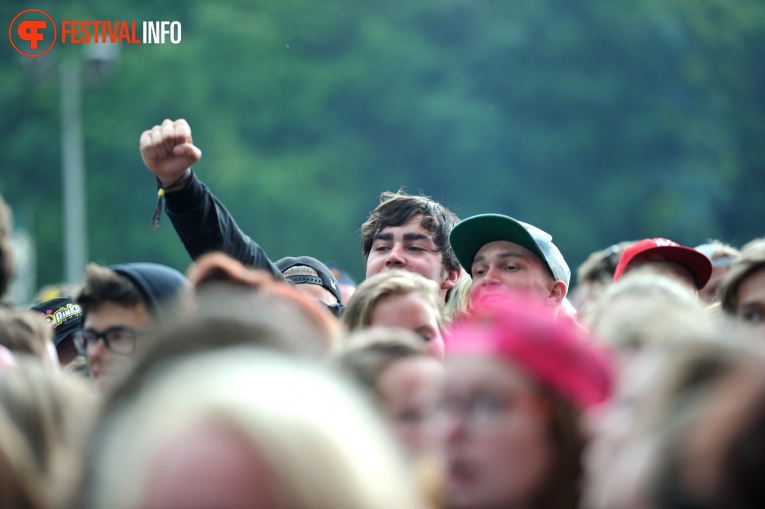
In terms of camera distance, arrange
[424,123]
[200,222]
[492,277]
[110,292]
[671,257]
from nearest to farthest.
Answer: [110,292]
[200,222]
[492,277]
[671,257]
[424,123]

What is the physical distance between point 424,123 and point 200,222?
93.7ft

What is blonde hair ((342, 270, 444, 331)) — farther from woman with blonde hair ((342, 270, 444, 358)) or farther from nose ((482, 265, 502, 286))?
nose ((482, 265, 502, 286))

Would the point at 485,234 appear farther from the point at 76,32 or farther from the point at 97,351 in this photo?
the point at 76,32

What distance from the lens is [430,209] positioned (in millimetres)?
5852

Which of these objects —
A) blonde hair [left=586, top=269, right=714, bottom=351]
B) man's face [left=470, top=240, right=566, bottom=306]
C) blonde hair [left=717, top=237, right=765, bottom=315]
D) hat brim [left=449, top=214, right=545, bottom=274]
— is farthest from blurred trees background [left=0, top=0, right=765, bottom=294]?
blonde hair [left=586, top=269, right=714, bottom=351]

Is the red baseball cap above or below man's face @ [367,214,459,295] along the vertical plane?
below

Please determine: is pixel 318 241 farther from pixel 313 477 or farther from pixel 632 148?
pixel 313 477

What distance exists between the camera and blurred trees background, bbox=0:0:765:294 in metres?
31.3

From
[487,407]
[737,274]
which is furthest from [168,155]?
[487,407]

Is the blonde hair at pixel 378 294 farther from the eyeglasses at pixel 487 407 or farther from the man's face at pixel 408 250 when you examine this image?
the eyeglasses at pixel 487 407

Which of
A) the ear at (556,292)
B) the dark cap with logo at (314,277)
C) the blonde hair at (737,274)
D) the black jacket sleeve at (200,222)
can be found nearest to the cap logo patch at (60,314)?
the dark cap with logo at (314,277)

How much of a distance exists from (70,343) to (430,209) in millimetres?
1760

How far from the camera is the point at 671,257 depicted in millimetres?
5469

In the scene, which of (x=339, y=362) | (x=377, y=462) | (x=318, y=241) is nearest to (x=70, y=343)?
(x=339, y=362)
